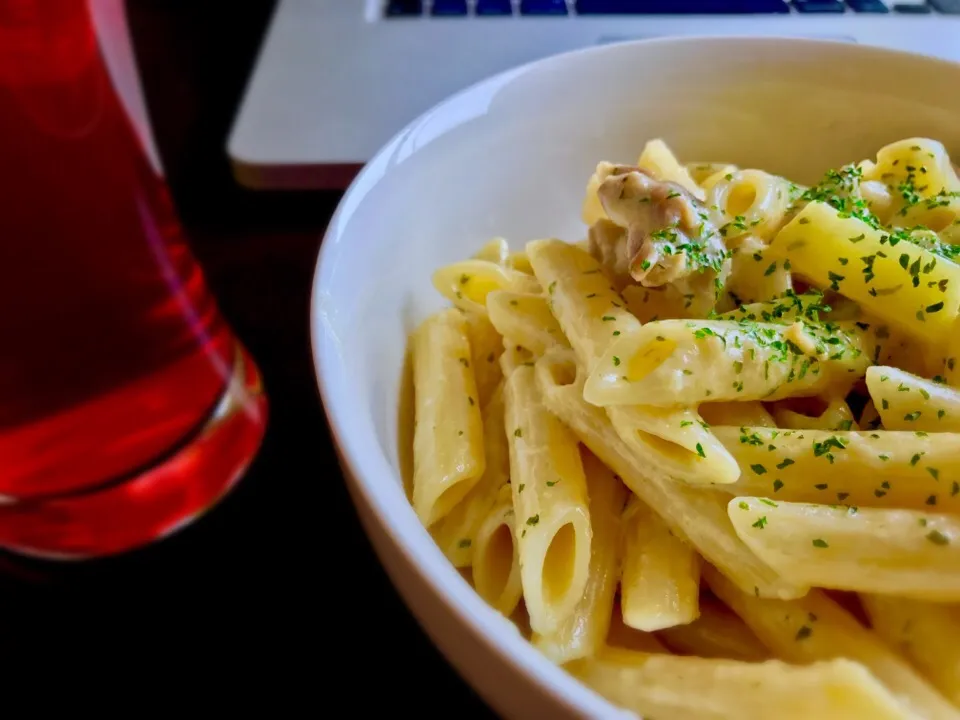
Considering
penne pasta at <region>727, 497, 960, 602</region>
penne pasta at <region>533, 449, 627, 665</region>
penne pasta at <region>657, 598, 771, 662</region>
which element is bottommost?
penne pasta at <region>657, 598, 771, 662</region>

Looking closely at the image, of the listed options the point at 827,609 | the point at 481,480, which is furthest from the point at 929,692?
the point at 481,480

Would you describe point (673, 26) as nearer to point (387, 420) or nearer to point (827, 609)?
point (387, 420)

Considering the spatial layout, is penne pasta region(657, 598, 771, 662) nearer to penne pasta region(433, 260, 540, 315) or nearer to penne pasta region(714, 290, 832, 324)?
penne pasta region(714, 290, 832, 324)

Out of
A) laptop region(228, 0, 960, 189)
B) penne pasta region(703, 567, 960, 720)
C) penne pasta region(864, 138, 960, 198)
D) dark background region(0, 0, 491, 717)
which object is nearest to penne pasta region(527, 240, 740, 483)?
penne pasta region(703, 567, 960, 720)

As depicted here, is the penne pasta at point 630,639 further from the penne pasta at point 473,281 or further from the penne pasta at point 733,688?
the penne pasta at point 473,281

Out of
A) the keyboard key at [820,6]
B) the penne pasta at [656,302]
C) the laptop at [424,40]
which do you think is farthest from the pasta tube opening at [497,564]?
the keyboard key at [820,6]

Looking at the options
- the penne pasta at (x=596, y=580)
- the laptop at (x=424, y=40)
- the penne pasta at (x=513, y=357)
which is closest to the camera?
the penne pasta at (x=596, y=580)
